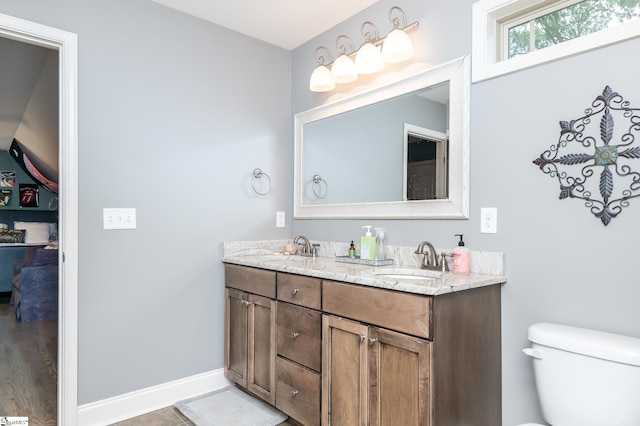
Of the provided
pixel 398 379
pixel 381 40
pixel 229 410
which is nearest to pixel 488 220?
pixel 398 379

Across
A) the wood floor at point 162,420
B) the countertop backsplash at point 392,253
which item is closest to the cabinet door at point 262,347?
the wood floor at point 162,420

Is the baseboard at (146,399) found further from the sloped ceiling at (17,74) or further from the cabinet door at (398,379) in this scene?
the sloped ceiling at (17,74)

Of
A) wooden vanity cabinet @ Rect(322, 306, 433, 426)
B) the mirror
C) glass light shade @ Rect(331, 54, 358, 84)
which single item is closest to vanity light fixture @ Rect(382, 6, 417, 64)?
the mirror

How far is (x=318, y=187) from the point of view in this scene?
2.72 m

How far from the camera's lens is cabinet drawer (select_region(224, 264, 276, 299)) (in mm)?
2135

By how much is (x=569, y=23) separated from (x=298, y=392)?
6.90ft

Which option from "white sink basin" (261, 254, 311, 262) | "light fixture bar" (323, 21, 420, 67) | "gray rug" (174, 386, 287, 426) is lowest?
"gray rug" (174, 386, 287, 426)

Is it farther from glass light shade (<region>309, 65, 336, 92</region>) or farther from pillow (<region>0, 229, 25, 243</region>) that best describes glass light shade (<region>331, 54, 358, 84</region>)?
pillow (<region>0, 229, 25, 243</region>)

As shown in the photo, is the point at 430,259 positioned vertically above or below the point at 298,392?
above

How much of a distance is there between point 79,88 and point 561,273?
2.47m

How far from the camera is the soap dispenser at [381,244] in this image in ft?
→ 7.19

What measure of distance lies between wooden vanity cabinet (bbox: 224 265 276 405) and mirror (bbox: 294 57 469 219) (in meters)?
0.68

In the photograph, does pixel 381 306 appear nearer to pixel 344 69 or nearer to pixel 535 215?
pixel 535 215

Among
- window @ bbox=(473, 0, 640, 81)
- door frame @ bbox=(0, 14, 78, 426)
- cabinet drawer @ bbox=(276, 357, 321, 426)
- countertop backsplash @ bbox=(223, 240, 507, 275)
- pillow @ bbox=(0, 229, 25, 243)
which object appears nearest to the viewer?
window @ bbox=(473, 0, 640, 81)
